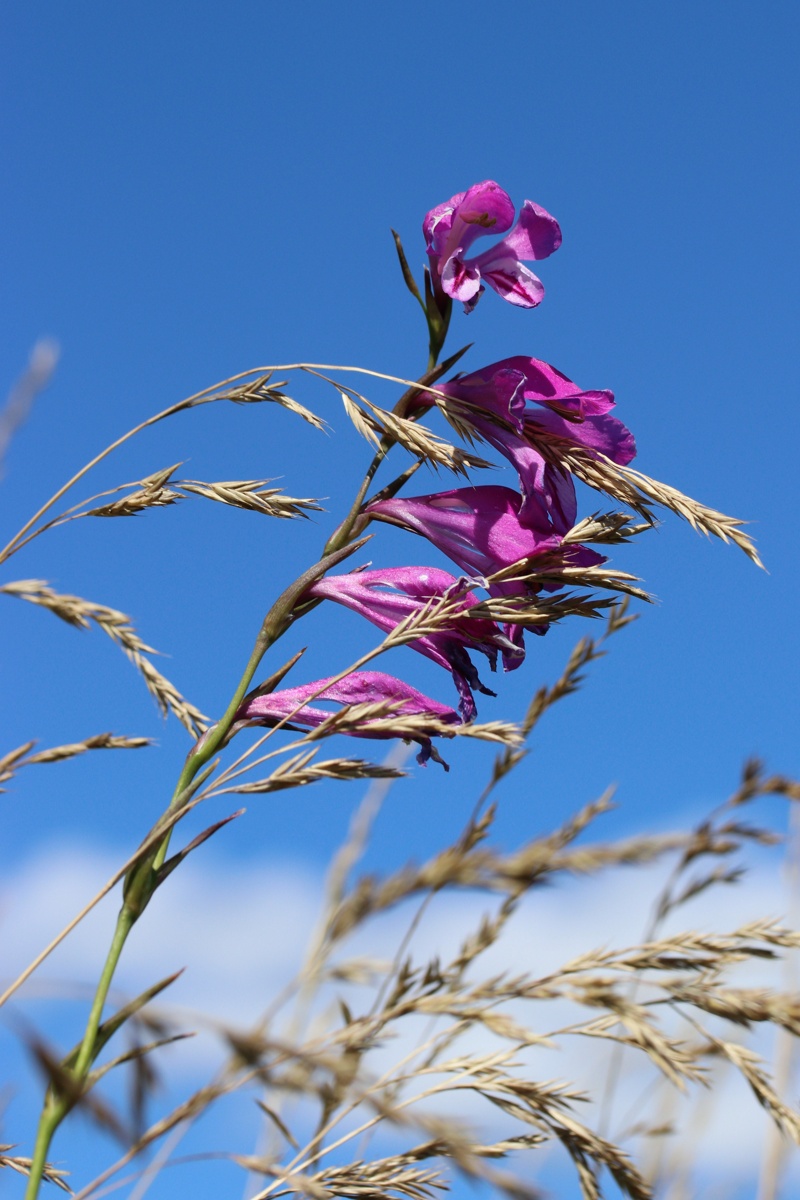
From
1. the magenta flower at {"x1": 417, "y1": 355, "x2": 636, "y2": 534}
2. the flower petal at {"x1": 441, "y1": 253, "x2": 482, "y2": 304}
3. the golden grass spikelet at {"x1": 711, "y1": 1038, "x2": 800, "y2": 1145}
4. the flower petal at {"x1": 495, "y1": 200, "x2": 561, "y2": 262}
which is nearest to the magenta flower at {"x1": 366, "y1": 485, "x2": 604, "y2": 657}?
the magenta flower at {"x1": 417, "y1": 355, "x2": 636, "y2": 534}

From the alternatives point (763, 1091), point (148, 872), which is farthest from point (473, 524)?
point (763, 1091)

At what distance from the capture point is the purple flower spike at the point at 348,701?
1435 millimetres

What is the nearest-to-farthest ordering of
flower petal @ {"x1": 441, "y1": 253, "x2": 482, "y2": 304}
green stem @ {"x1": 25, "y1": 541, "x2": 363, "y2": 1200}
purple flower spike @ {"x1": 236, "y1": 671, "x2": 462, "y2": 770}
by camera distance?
green stem @ {"x1": 25, "y1": 541, "x2": 363, "y2": 1200} < purple flower spike @ {"x1": 236, "y1": 671, "x2": 462, "y2": 770} < flower petal @ {"x1": 441, "y1": 253, "x2": 482, "y2": 304}

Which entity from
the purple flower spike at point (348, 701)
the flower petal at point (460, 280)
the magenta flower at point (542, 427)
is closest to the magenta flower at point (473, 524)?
the magenta flower at point (542, 427)

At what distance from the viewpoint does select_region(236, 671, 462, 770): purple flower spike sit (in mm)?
1435

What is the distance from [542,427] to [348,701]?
0.47 metres

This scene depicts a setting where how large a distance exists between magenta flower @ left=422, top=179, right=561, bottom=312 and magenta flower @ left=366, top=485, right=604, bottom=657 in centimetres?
28

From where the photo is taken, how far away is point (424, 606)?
1.47 m

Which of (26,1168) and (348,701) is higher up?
(348,701)

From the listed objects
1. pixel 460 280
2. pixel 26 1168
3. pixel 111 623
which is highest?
pixel 460 280

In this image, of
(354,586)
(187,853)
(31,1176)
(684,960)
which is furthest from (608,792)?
(31,1176)

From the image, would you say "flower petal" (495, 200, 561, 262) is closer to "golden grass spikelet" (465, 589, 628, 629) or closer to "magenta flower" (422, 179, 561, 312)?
"magenta flower" (422, 179, 561, 312)

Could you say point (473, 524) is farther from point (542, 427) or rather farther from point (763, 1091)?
point (763, 1091)

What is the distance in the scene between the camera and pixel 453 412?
4.96ft
